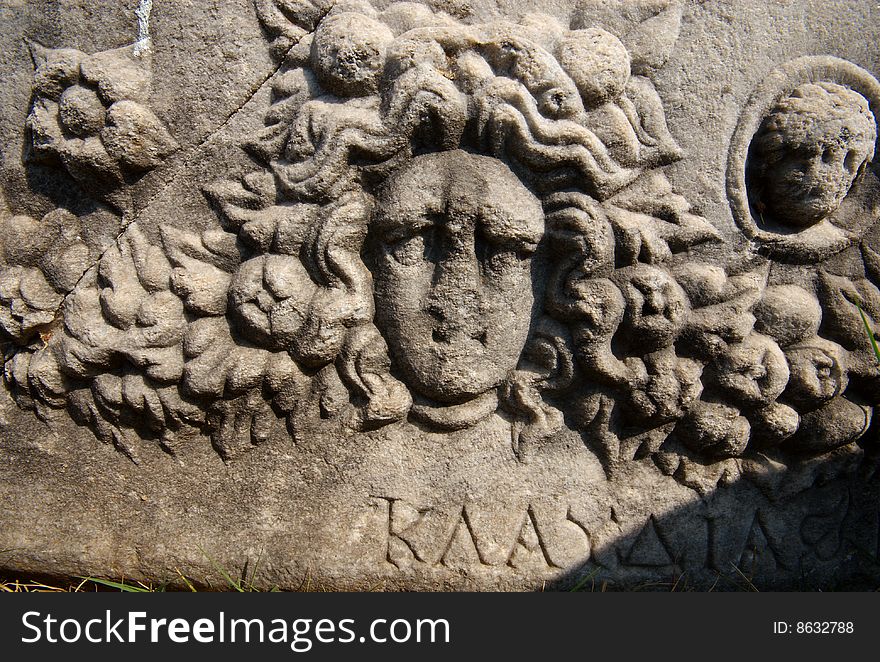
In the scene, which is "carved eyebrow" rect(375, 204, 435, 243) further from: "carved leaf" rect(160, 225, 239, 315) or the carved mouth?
"carved leaf" rect(160, 225, 239, 315)

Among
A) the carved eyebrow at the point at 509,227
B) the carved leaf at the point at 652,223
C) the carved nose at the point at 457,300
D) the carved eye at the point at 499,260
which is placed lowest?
the carved nose at the point at 457,300

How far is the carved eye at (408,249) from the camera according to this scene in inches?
64.2

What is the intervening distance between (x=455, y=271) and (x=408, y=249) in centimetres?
13

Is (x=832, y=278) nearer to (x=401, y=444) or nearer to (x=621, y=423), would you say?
(x=621, y=423)

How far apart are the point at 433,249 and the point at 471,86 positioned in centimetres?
41

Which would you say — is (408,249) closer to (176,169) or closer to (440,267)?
(440,267)

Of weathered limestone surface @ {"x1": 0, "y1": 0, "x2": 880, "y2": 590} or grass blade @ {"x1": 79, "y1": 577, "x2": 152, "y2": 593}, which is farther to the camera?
grass blade @ {"x1": 79, "y1": 577, "x2": 152, "y2": 593}

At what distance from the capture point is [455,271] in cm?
163

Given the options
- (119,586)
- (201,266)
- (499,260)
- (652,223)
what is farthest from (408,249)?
(119,586)

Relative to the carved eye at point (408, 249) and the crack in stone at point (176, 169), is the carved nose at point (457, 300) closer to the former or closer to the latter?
the carved eye at point (408, 249)

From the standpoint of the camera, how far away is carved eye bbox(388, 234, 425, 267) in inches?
64.2

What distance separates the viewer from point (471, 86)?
1.55m

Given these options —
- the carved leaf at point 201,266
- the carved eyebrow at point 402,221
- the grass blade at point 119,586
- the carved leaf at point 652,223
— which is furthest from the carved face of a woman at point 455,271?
the grass blade at point 119,586

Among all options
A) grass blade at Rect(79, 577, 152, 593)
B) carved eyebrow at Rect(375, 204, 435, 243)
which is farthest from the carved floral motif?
grass blade at Rect(79, 577, 152, 593)
